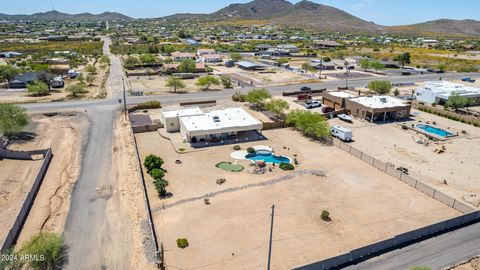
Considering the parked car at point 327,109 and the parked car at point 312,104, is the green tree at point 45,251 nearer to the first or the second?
the parked car at point 327,109

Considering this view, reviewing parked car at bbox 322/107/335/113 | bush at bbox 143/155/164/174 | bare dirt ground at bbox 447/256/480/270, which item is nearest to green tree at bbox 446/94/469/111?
parked car at bbox 322/107/335/113

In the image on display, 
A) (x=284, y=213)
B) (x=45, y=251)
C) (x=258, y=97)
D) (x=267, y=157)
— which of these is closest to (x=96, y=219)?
(x=45, y=251)

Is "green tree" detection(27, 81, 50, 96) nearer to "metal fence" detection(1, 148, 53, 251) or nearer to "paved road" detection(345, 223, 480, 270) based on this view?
"metal fence" detection(1, 148, 53, 251)

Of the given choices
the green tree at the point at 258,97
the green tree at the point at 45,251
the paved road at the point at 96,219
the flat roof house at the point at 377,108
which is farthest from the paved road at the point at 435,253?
the green tree at the point at 258,97

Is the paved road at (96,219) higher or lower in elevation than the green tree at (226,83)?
lower

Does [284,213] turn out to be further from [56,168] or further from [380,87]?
[380,87]
